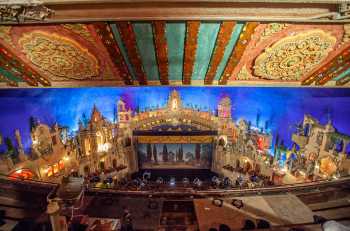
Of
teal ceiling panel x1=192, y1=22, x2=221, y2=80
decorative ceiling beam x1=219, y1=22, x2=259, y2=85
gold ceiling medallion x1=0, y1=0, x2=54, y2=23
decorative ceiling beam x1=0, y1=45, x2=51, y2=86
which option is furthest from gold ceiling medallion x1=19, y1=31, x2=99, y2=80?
decorative ceiling beam x1=219, y1=22, x2=259, y2=85

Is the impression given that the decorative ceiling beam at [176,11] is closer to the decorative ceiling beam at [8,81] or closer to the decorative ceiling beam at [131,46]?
the decorative ceiling beam at [131,46]

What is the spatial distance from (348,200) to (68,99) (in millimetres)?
12047

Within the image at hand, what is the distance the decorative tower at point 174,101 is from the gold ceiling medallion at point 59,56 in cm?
807

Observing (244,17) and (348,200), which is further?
(348,200)

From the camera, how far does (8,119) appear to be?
854cm

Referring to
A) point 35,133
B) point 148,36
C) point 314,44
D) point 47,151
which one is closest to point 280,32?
point 314,44

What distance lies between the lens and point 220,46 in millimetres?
3574

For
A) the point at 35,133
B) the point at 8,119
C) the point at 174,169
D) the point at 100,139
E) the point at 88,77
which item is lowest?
the point at 174,169

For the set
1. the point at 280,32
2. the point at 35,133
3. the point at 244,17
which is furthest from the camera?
the point at 35,133

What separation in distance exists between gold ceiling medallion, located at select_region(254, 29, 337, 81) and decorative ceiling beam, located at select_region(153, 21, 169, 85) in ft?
6.38

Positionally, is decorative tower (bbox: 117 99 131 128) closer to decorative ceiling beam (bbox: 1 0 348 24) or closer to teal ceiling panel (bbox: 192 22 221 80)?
teal ceiling panel (bbox: 192 22 221 80)

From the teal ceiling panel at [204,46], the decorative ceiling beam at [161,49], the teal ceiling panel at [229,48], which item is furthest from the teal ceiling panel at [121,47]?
the teal ceiling panel at [229,48]

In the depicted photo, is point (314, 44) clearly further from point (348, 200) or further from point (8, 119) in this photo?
point (8, 119)

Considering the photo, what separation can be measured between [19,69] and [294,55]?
603cm
